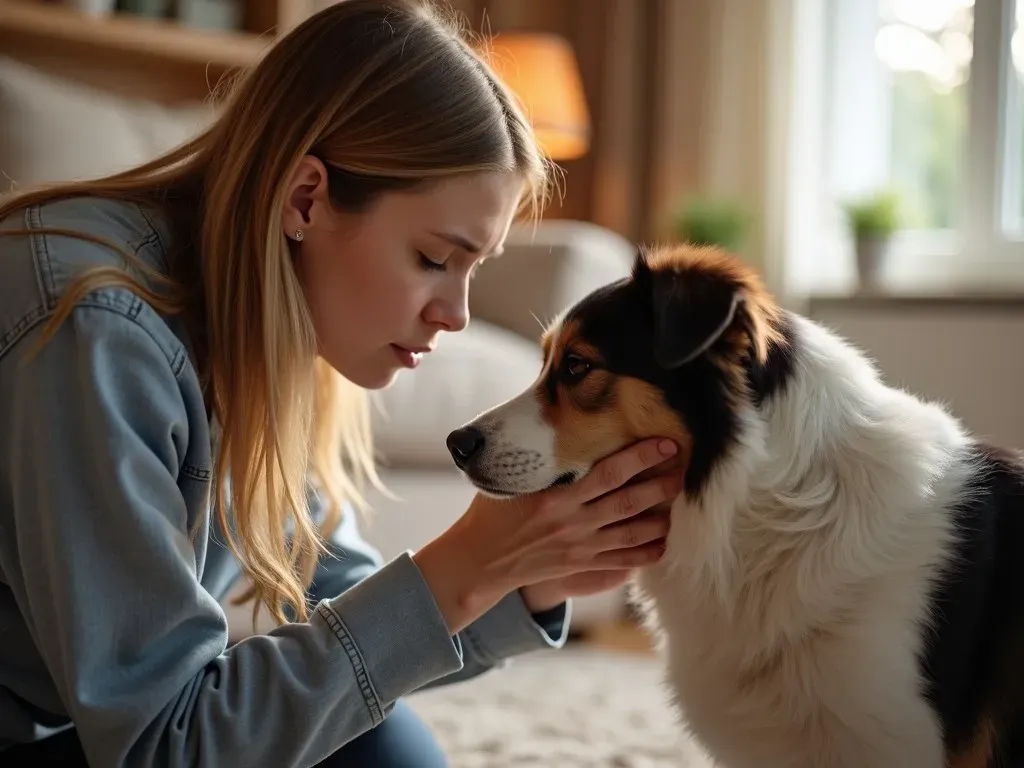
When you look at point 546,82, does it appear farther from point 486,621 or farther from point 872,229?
point 486,621

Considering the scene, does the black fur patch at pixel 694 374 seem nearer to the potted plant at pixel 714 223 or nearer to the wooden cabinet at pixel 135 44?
the wooden cabinet at pixel 135 44

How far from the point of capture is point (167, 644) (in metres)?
1.04

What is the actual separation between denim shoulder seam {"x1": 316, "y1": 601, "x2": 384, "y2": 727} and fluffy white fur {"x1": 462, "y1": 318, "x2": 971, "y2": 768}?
0.33 metres

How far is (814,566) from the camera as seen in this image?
1.28 m

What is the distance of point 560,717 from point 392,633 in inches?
44.8

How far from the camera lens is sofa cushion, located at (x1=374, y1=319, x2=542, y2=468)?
2.50 meters

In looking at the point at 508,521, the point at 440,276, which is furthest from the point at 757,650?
the point at 440,276

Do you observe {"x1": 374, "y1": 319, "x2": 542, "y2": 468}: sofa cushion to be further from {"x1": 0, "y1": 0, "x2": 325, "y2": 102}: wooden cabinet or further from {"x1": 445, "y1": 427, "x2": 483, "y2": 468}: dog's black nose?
{"x1": 0, "y1": 0, "x2": 325, "y2": 102}: wooden cabinet

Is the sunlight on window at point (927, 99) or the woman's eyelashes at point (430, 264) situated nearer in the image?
the woman's eyelashes at point (430, 264)

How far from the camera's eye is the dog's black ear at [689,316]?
1.24 metres

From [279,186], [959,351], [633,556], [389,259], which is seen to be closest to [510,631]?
[633,556]

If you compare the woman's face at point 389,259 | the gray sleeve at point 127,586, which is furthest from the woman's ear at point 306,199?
the gray sleeve at point 127,586

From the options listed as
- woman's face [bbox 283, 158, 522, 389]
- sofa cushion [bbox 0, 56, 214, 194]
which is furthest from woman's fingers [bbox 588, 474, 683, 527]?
sofa cushion [bbox 0, 56, 214, 194]

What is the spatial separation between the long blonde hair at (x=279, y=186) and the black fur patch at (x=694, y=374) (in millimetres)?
246
